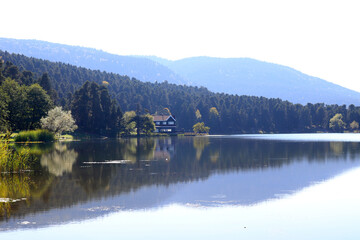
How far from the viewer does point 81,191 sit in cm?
3017

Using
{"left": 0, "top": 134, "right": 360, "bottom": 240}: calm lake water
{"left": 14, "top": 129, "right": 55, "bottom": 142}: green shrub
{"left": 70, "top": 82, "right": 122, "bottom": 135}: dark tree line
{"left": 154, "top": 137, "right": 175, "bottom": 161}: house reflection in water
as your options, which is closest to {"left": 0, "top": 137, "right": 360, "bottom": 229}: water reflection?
{"left": 0, "top": 134, "right": 360, "bottom": 240}: calm lake water

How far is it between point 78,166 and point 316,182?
2478 centimetres

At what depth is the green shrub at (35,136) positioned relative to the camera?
94.2 metres

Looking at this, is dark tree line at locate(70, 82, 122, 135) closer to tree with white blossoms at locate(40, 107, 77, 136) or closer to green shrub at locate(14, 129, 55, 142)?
tree with white blossoms at locate(40, 107, 77, 136)

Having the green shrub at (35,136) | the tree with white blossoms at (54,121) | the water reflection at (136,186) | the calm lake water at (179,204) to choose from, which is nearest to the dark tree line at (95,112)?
the tree with white blossoms at (54,121)

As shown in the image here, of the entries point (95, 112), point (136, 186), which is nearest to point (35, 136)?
point (95, 112)

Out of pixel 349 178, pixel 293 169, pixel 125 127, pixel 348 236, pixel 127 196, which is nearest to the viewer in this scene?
pixel 348 236

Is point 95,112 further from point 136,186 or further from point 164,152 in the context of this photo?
point 136,186

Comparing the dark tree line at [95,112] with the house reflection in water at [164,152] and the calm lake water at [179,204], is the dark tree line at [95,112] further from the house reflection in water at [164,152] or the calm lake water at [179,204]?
the calm lake water at [179,204]

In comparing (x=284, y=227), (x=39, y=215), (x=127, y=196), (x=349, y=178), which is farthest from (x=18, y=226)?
(x=349, y=178)

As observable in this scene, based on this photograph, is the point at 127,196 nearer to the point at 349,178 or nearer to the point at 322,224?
the point at 322,224

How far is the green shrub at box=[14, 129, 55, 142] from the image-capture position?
9421cm

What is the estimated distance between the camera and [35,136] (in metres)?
98.2

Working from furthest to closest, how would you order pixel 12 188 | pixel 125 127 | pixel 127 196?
pixel 125 127 < pixel 12 188 < pixel 127 196
